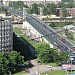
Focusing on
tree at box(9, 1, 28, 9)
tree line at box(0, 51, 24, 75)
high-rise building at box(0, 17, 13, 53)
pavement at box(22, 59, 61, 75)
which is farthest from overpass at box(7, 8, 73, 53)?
tree at box(9, 1, 28, 9)

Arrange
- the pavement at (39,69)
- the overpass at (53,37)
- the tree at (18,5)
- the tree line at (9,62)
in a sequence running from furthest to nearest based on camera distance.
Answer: the tree at (18,5) < the overpass at (53,37) < the pavement at (39,69) < the tree line at (9,62)

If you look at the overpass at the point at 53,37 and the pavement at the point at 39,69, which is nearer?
the pavement at the point at 39,69

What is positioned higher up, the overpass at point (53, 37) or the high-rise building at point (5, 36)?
the high-rise building at point (5, 36)

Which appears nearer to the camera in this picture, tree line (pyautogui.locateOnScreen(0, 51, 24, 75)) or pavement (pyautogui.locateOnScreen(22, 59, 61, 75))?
tree line (pyautogui.locateOnScreen(0, 51, 24, 75))

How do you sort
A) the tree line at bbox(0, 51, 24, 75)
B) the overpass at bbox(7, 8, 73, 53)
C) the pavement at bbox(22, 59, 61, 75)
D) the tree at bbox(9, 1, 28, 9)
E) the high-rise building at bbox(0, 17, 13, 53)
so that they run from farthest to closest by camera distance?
the tree at bbox(9, 1, 28, 9) → the overpass at bbox(7, 8, 73, 53) → the high-rise building at bbox(0, 17, 13, 53) → the pavement at bbox(22, 59, 61, 75) → the tree line at bbox(0, 51, 24, 75)

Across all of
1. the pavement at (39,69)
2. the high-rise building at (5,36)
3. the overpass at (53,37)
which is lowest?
the pavement at (39,69)

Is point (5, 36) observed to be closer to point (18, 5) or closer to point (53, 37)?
point (53, 37)

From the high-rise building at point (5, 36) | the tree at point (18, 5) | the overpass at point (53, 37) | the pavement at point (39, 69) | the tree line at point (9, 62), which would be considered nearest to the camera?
the tree line at point (9, 62)

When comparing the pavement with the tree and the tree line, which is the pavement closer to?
the tree line

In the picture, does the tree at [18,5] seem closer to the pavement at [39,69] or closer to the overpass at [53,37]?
the overpass at [53,37]

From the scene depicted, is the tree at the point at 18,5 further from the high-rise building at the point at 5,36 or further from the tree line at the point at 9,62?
the tree line at the point at 9,62

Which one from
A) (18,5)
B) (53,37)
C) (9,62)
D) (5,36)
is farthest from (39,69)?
(18,5)

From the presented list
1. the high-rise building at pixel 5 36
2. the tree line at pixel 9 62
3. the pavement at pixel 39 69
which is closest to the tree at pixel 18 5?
the high-rise building at pixel 5 36

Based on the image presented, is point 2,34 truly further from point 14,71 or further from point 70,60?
point 70,60
